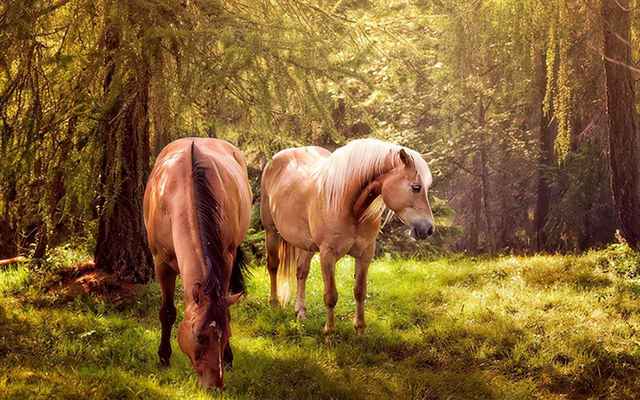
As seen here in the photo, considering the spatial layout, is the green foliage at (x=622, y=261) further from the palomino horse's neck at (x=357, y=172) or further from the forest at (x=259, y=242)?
the palomino horse's neck at (x=357, y=172)

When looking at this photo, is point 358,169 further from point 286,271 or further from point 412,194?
point 286,271

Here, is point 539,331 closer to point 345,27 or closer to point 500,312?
point 500,312

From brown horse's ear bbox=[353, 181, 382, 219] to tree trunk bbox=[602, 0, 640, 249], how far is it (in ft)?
16.8

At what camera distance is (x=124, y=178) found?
8.80 m

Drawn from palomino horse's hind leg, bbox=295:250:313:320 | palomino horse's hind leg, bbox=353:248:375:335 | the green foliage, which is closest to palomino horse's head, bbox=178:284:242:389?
palomino horse's hind leg, bbox=353:248:375:335

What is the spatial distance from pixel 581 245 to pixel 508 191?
19.9 feet

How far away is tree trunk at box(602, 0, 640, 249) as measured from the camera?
10125mm

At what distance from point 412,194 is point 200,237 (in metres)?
2.53

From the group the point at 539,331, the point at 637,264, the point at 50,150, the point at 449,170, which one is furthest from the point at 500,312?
the point at 449,170

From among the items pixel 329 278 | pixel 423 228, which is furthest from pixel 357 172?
pixel 329 278

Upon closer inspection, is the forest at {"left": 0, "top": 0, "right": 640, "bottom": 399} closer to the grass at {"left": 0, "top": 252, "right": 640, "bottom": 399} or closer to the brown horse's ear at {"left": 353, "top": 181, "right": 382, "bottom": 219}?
the grass at {"left": 0, "top": 252, "right": 640, "bottom": 399}

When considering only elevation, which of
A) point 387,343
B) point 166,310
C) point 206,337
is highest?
point 206,337

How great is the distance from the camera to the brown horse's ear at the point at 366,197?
283 inches

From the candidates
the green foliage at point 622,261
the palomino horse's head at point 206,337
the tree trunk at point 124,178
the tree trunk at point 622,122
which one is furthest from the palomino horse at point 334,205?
the tree trunk at point 622,122
